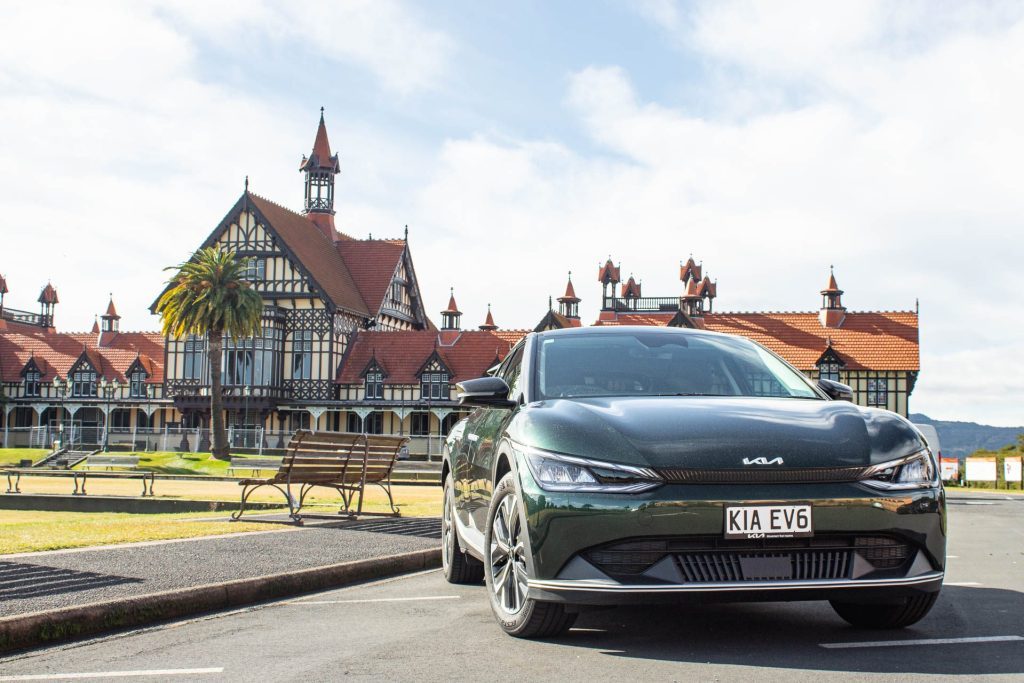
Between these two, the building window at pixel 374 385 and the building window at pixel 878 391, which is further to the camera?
the building window at pixel 878 391

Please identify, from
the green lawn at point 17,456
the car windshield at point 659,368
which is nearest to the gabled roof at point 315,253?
the green lawn at point 17,456

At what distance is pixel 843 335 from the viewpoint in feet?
215

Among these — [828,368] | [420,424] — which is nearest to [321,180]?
[420,424]

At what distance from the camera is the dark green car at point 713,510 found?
14.3 feet

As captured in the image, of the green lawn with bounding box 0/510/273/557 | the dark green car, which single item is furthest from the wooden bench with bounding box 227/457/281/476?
the dark green car

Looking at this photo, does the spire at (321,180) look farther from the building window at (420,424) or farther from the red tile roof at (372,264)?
the building window at (420,424)

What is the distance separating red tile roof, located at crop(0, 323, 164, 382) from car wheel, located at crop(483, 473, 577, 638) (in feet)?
226

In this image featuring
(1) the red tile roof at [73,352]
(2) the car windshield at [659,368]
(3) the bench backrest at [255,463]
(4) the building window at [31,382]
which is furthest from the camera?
(4) the building window at [31,382]

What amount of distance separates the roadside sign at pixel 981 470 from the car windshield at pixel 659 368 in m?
42.0

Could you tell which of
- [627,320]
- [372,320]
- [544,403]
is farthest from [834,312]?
[544,403]

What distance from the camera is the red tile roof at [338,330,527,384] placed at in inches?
2456

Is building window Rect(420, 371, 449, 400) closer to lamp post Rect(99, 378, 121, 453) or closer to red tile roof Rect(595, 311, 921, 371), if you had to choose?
red tile roof Rect(595, 311, 921, 371)

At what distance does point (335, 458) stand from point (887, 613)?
8437 mm

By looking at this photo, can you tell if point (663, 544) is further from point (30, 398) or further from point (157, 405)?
point (30, 398)
